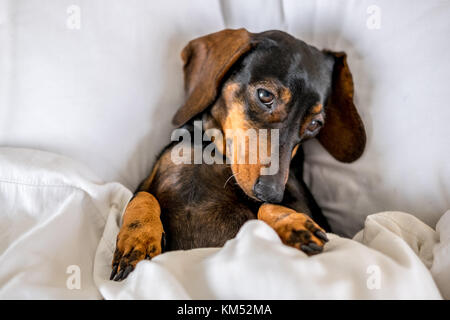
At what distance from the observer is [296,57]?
137 cm

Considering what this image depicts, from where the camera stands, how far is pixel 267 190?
4.02 feet

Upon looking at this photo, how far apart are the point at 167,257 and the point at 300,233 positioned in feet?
1.25

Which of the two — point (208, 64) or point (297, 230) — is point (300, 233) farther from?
point (208, 64)

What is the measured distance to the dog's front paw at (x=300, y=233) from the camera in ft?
3.49

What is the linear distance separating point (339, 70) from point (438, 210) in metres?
0.65

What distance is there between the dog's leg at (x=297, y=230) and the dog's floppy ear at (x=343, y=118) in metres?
0.50

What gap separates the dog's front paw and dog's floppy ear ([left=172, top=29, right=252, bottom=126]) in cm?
55

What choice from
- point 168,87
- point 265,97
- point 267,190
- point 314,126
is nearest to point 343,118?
point 314,126

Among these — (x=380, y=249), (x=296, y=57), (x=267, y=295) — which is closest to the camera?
(x=267, y=295)

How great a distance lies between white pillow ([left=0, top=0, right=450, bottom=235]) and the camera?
1.42 meters

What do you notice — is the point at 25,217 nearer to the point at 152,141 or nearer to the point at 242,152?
the point at 152,141

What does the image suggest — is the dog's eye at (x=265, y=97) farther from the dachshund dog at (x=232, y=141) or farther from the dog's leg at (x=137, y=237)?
the dog's leg at (x=137, y=237)

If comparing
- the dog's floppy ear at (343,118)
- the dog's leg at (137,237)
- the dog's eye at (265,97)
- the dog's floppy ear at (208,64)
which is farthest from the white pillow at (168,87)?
the dog's eye at (265,97)
